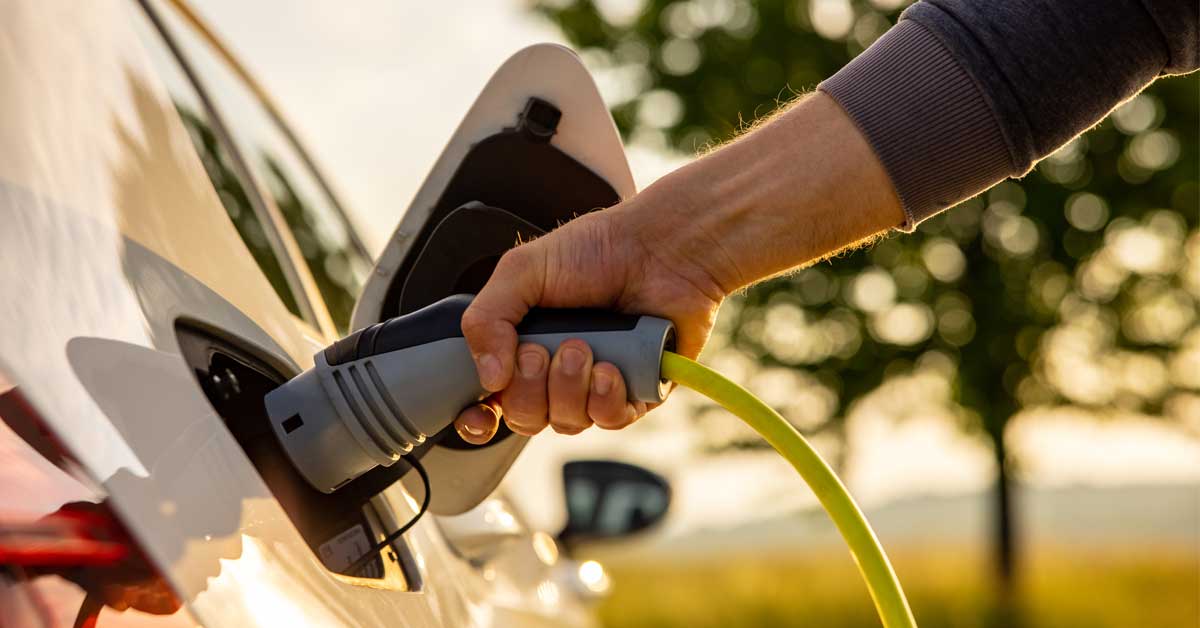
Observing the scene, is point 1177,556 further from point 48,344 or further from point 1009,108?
point 48,344

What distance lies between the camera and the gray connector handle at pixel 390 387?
1.48 metres

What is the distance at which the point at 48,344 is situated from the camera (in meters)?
1.00

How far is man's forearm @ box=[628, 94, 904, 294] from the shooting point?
6.40 feet

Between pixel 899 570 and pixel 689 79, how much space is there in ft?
16.5

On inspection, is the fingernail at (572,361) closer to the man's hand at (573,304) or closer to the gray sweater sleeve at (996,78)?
the man's hand at (573,304)

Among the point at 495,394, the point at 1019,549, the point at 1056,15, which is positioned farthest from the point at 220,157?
the point at 1019,549

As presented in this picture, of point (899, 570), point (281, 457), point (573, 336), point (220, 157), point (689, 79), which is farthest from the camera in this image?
point (689, 79)

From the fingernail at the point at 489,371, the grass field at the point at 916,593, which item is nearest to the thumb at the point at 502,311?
the fingernail at the point at 489,371

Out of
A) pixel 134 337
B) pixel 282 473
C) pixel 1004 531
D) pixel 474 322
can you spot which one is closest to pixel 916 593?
pixel 1004 531

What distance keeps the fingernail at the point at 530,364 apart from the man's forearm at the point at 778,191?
344 millimetres

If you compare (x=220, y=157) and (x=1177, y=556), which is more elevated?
(x=1177, y=556)

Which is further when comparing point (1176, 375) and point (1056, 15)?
point (1176, 375)

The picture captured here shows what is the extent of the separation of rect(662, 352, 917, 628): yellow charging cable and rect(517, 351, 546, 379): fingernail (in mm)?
150

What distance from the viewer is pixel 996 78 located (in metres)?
1.95
